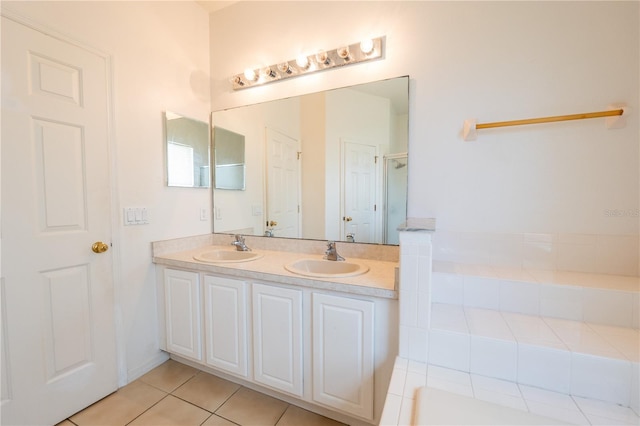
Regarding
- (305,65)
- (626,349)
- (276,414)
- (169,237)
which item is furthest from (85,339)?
(626,349)

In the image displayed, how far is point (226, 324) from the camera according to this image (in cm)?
162

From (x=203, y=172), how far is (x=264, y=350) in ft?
4.91

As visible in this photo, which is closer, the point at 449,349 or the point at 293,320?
the point at 449,349

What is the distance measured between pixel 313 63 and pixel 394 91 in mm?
640

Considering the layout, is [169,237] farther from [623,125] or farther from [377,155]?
[623,125]

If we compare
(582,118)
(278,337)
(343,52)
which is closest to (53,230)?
(278,337)

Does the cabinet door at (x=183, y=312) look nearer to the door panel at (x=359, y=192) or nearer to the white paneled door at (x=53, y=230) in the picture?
the white paneled door at (x=53, y=230)

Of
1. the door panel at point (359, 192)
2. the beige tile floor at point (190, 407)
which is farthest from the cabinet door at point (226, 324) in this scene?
the door panel at point (359, 192)

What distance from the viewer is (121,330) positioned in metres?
1.68

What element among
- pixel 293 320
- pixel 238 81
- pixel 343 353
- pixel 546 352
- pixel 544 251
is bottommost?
pixel 343 353

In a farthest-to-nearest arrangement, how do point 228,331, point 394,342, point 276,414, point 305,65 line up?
point 305,65 → point 228,331 → point 276,414 → point 394,342

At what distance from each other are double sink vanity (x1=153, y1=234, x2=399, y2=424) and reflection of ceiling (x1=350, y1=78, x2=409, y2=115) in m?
0.91

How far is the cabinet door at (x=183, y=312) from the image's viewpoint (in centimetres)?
173

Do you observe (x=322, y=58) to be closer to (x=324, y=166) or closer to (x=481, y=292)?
(x=324, y=166)
